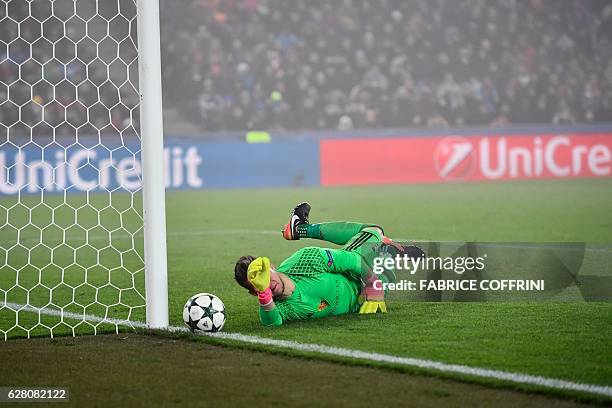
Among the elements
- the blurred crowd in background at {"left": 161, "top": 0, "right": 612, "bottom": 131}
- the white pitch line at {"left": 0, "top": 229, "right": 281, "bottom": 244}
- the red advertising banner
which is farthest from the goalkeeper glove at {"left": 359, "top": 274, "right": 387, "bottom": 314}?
the blurred crowd in background at {"left": 161, "top": 0, "right": 612, "bottom": 131}

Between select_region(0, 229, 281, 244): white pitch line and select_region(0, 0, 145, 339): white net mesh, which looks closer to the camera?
select_region(0, 0, 145, 339): white net mesh

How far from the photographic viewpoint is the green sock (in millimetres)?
5871

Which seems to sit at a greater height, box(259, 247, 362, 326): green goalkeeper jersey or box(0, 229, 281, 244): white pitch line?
box(0, 229, 281, 244): white pitch line

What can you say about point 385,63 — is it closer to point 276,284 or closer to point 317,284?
point 317,284

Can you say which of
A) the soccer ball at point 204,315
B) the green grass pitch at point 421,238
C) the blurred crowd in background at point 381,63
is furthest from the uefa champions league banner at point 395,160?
the soccer ball at point 204,315

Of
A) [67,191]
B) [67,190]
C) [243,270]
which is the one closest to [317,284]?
[243,270]

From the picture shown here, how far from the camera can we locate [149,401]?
146 inches

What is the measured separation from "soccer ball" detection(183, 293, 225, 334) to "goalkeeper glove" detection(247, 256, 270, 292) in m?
0.28

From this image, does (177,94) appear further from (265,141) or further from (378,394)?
(378,394)

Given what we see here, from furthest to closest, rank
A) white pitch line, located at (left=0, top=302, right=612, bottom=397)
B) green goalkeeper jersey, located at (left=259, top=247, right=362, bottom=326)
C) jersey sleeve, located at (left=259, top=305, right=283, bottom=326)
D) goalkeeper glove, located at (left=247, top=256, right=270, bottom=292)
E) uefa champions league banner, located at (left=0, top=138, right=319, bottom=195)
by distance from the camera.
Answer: uefa champions league banner, located at (left=0, top=138, right=319, bottom=195)
green goalkeeper jersey, located at (left=259, top=247, right=362, bottom=326)
jersey sleeve, located at (left=259, top=305, right=283, bottom=326)
goalkeeper glove, located at (left=247, top=256, right=270, bottom=292)
white pitch line, located at (left=0, top=302, right=612, bottom=397)

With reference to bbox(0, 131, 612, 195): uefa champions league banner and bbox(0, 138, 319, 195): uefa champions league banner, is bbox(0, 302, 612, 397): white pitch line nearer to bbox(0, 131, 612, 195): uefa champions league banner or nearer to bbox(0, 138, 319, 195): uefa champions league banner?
bbox(0, 138, 319, 195): uefa champions league banner

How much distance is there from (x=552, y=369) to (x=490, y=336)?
798mm

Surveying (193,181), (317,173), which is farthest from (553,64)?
(193,181)

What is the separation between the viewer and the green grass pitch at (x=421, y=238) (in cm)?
460
